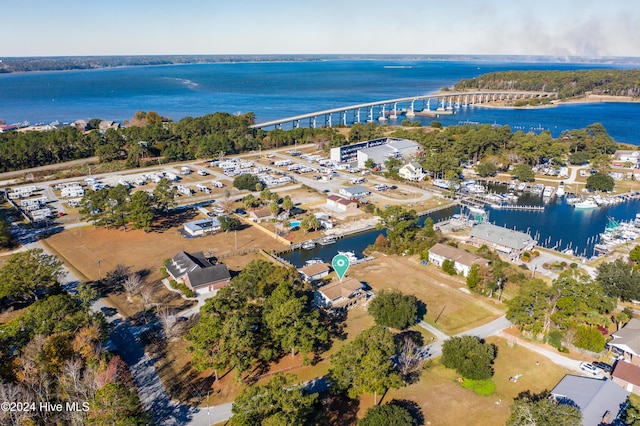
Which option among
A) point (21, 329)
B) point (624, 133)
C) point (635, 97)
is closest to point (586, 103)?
point (635, 97)

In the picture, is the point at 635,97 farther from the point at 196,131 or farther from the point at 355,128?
the point at 196,131

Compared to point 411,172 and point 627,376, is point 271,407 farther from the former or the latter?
point 411,172

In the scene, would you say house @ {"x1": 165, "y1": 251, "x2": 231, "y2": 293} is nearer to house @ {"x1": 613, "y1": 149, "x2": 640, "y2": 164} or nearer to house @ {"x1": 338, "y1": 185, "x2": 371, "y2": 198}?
house @ {"x1": 338, "y1": 185, "x2": 371, "y2": 198}

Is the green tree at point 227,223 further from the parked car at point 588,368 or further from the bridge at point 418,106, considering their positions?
the bridge at point 418,106

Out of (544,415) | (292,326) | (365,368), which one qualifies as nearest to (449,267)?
(292,326)

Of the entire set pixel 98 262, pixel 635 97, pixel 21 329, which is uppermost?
pixel 635 97

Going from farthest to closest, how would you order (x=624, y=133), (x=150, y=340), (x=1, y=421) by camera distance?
(x=624, y=133)
(x=150, y=340)
(x=1, y=421)

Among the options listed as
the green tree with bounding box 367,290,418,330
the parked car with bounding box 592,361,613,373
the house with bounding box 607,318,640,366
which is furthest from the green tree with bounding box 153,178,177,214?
the house with bounding box 607,318,640,366
